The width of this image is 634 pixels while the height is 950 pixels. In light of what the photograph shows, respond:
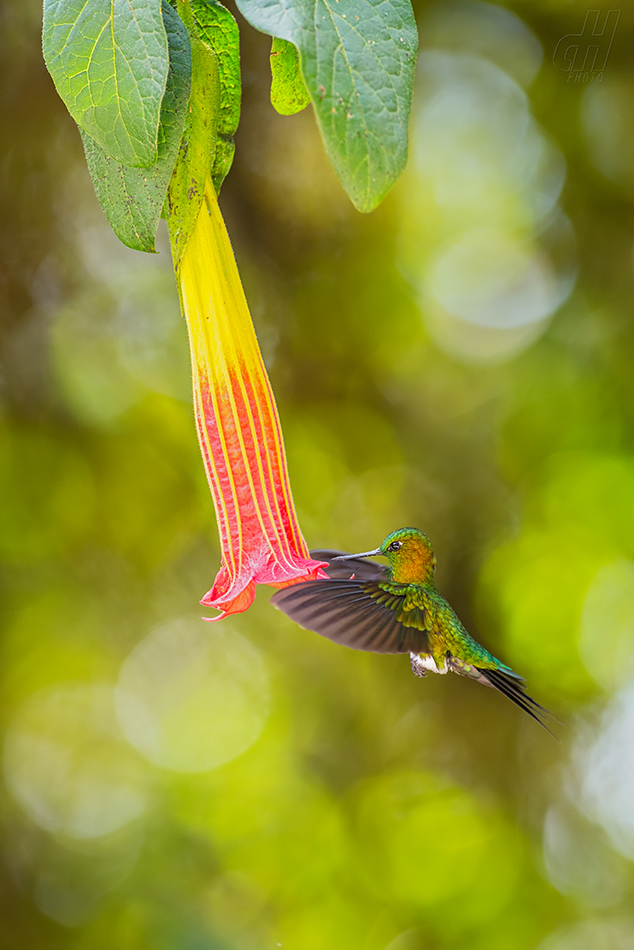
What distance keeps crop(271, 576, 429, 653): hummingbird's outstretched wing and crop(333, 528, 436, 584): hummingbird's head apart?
0.04 m

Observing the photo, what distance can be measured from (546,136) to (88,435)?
1.07 m

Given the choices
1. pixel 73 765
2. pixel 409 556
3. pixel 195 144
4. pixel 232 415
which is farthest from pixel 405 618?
pixel 73 765

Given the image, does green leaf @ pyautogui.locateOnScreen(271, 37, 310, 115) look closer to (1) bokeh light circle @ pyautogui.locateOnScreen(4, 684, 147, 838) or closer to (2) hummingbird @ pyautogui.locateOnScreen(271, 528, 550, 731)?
(2) hummingbird @ pyautogui.locateOnScreen(271, 528, 550, 731)

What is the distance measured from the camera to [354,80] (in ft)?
1.00

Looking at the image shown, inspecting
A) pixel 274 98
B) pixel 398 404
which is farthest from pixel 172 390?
pixel 274 98

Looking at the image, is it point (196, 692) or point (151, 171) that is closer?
point (151, 171)

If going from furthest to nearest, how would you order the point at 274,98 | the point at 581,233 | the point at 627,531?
the point at 581,233 → the point at 627,531 → the point at 274,98

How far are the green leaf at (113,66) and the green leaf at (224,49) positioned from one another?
91mm

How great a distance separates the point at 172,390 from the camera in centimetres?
154

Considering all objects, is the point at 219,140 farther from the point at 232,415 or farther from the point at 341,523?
the point at 341,523

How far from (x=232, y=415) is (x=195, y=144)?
137 millimetres

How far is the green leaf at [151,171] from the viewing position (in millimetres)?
354

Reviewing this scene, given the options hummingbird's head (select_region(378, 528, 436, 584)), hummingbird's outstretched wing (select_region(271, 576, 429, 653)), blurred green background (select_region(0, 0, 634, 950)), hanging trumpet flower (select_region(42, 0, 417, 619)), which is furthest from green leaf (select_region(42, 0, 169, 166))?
blurred green background (select_region(0, 0, 634, 950))

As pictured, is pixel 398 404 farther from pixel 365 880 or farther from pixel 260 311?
pixel 365 880
